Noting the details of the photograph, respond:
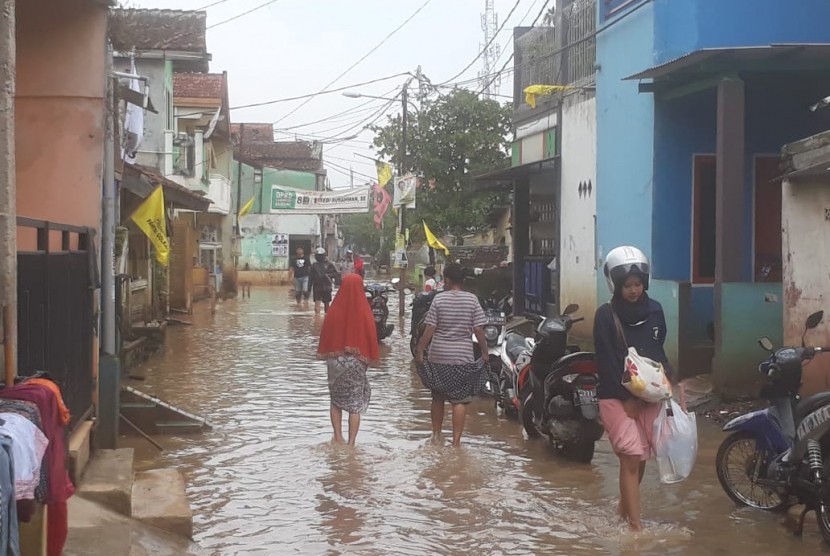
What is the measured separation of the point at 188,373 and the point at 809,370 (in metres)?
8.95

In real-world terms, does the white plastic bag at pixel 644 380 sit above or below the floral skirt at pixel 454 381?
above

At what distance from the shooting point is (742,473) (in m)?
7.22

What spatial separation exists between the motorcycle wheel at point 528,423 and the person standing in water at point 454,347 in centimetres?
58

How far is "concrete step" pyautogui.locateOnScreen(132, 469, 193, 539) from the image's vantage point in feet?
20.8

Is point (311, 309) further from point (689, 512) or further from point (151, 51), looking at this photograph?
point (689, 512)

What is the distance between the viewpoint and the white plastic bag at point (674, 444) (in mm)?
6484

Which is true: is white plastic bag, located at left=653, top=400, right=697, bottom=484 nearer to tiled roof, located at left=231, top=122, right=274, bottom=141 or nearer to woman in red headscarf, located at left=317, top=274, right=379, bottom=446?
woman in red headscarf, located at left=317, top=274, right=379, bottom=446

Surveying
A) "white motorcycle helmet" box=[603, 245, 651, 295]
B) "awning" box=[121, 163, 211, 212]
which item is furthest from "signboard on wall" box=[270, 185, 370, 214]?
"white motorcycle helmet" box=[603, 245, 651, 295]

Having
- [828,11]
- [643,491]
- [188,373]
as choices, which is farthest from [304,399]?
[828,11]

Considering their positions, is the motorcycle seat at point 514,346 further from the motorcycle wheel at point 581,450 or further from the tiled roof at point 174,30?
the tiled roof at point 174,30

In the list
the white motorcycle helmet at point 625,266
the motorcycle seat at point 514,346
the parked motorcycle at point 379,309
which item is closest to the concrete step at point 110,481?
the white motorcycle helmet at point 625,266

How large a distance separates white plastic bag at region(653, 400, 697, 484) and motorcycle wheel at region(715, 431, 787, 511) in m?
0.66

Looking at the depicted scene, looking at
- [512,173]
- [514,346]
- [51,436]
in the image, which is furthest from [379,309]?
[51,436]

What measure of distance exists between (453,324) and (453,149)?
22.6m
